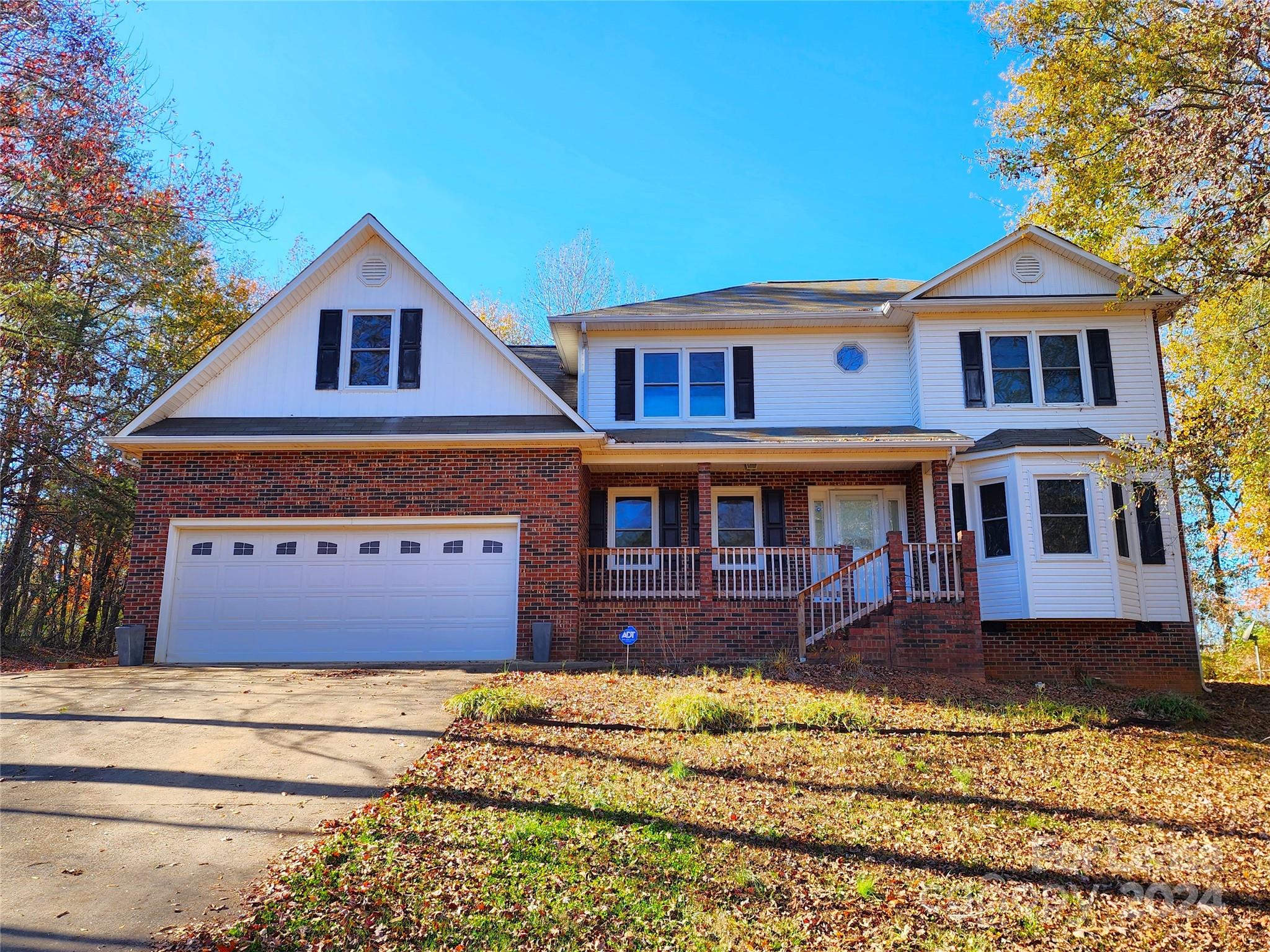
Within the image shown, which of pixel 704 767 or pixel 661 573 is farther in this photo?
pixel 661 573

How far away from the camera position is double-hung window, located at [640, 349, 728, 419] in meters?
15.5

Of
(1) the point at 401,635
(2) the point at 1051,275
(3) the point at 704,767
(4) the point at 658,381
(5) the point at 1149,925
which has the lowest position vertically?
(5) the point at 1149,925

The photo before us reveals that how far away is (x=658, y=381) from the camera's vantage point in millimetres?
15688

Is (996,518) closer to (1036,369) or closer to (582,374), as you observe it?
(1036,369)

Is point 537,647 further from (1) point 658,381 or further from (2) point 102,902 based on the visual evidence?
(2) point 102,902

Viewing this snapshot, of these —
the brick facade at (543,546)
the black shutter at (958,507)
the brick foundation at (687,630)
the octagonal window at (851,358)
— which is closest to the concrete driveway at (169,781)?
the brick facade at (543,546)

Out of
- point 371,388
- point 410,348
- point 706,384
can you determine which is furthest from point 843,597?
point 371,388

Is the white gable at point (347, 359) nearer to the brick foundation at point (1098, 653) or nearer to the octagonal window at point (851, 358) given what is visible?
the octagonal window at point (851, 358)

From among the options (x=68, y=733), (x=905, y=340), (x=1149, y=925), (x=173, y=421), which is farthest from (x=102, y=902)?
(x=905, y=340)

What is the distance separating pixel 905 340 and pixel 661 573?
6.51 m

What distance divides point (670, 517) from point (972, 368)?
237 inches

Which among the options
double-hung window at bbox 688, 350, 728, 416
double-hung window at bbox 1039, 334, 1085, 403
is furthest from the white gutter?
double-hung window at bbox 1039, 334, 1085, 403

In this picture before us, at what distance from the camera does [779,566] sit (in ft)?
45.2

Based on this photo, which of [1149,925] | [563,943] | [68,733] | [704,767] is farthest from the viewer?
[68,733]
